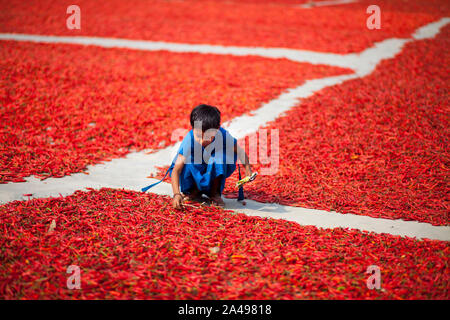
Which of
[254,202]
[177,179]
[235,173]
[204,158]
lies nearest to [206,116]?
[204,158]

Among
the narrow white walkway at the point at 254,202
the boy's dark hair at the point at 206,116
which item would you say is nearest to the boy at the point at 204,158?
the boy's dark hair at the point at 206,116

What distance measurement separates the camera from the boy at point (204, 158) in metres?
4.54

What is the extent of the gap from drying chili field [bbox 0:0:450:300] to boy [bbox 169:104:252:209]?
27 cm

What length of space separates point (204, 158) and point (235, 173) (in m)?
1.76

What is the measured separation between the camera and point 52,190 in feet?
17.5

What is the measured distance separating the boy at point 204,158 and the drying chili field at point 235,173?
0.27 metres

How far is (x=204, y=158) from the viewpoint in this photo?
188 inches

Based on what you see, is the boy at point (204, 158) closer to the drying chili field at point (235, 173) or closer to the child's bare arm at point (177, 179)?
the child's bare arm at point (177, 179)

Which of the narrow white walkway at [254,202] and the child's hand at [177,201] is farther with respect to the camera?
the narrow white walkway at [254,202]

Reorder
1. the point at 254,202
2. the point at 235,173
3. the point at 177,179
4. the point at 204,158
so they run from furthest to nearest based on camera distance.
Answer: the point at 235,173, the point at 254,202, the point at 204,158, the point at 177,179

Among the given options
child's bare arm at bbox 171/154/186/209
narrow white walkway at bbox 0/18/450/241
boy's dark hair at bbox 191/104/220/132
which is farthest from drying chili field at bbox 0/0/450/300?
boy's dark hair at bbox 191/104/220/132

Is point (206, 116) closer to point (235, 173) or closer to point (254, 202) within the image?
point (254, 202)

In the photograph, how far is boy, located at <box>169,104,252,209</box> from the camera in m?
4.54
